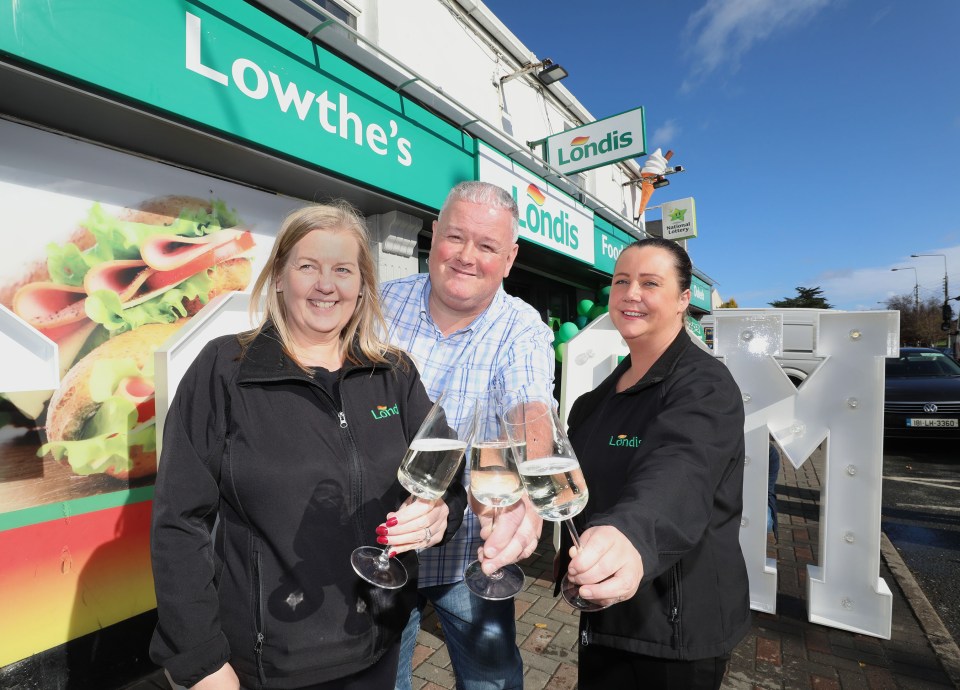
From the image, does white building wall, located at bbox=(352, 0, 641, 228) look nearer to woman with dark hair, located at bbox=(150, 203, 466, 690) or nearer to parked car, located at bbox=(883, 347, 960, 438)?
woman with dark hair, located at bbox=(150, 203, 466, 690)

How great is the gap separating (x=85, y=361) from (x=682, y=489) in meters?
3.14

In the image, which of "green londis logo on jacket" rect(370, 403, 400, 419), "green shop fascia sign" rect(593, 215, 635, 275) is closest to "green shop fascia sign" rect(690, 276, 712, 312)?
"green shop fascia sign" rect(593, 215, 635, 275)

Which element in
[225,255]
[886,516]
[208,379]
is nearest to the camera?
[208,379]

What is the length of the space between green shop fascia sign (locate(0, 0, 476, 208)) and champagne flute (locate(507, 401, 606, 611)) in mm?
2525

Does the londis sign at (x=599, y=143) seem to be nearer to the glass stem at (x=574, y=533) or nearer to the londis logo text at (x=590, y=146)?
the londis logo text at (x=590, y=146)

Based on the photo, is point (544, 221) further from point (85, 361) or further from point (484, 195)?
point (85, 361)

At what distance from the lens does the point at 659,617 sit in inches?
56.9

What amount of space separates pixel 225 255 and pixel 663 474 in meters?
3.28

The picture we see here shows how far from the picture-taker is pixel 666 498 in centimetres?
112

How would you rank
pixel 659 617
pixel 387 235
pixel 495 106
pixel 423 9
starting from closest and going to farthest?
pixel 659 617
pixel 387 235
pixel 423 9
pixel 495 106

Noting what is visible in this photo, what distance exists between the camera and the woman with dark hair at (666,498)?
1.13m

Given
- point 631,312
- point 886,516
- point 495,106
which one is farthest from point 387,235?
point 886,516

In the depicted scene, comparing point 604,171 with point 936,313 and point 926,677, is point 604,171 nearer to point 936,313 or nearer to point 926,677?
point 926,677

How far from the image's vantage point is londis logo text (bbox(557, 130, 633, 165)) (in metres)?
6.70
